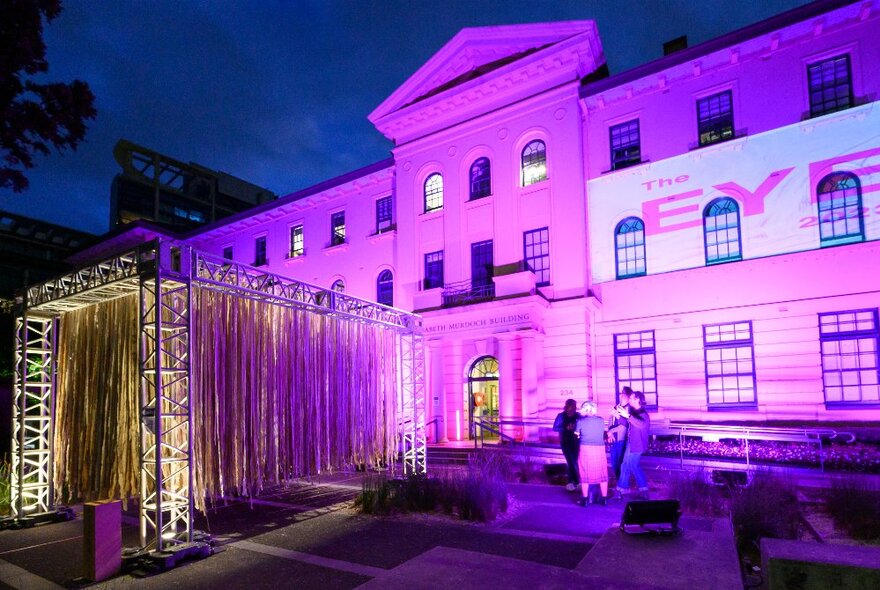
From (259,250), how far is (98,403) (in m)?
19.7

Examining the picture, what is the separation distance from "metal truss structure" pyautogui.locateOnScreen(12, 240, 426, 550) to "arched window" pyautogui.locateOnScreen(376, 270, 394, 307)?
10964mm

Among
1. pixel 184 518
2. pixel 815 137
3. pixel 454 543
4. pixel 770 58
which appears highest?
pixel 770 58

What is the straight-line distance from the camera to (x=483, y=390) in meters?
19.8

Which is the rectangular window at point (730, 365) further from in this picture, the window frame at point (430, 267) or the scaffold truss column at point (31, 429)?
the scaffold truss column at point (31, 429)

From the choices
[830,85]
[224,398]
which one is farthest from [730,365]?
[224,398]

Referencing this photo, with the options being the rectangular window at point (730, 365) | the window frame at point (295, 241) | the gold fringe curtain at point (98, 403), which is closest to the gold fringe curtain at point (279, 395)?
the gold fringe curtain at point (98, 403)

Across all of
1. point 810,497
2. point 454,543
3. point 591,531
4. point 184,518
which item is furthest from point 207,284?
point 810,497

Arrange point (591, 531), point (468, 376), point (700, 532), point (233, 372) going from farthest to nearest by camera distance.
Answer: point (468, 376)
point (233, 372)
point (591, 531)
point (700, 532)

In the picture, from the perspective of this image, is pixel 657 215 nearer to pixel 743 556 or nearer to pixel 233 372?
pixel 743 556

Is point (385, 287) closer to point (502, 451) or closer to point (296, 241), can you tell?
point (296, 241)

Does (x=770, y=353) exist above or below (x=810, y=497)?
above

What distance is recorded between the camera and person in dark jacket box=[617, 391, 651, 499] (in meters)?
9.78

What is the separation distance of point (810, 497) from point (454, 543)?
6.35 metres

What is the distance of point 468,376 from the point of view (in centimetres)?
1961
